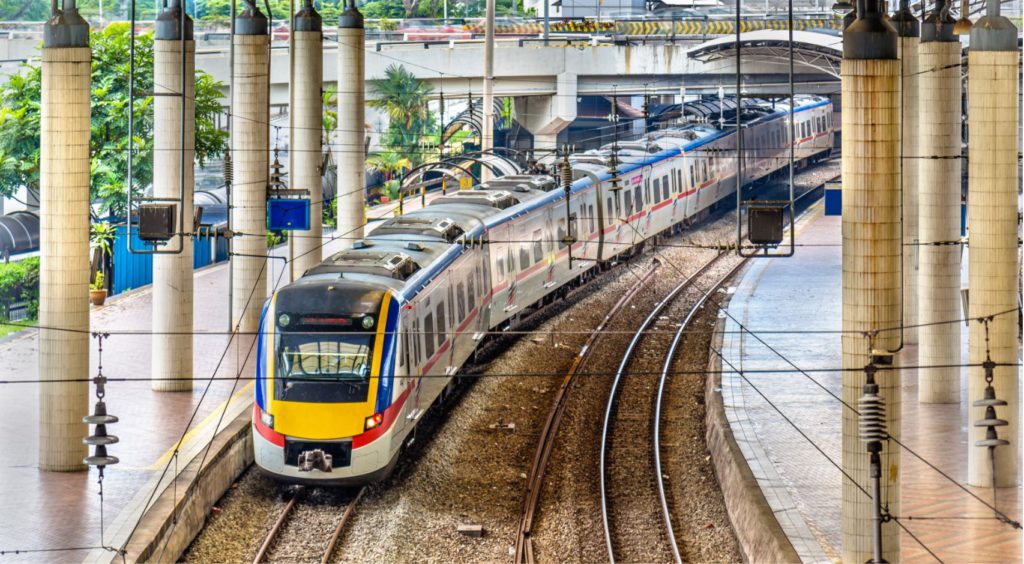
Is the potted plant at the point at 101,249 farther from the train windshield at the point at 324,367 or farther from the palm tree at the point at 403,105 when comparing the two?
the palm tree at the point at 403,105

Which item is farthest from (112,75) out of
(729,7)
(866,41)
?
(729,7)

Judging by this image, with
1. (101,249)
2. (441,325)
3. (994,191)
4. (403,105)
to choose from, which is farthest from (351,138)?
(403,105)

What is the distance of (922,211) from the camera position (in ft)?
77.5

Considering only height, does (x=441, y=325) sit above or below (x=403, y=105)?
below

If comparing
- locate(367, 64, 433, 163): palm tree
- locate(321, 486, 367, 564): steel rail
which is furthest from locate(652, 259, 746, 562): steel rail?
locate(367, 64, 433, 163): palm tree

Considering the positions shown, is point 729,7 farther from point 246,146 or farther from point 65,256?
point 65,256

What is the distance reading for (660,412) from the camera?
81.3ft

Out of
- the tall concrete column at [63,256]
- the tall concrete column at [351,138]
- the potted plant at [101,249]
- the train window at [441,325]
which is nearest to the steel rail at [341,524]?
the train window at [441,325]

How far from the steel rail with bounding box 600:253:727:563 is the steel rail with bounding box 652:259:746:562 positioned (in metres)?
0.53

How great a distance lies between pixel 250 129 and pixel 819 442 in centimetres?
1232

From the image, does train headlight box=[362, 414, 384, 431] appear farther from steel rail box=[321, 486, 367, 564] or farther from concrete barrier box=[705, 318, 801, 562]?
concrete barrier box=[705, 318, 801, 562]

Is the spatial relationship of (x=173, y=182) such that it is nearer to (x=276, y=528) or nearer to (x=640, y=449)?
(x=276, y=528)

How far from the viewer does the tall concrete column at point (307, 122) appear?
3094 cm

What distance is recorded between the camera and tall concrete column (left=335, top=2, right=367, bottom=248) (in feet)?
104
